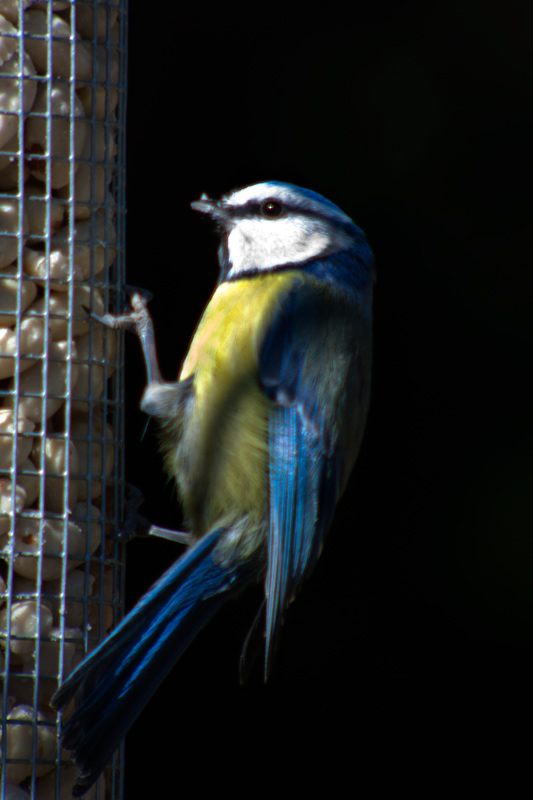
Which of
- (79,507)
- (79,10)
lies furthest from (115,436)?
(79,10)

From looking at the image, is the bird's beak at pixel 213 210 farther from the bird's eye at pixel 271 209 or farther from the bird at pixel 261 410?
the bird's eye at pixel 271 209

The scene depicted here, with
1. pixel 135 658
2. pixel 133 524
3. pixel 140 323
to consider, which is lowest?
pixel 135 658

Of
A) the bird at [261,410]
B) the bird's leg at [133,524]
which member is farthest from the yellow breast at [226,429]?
the bird's leg at [133,524]

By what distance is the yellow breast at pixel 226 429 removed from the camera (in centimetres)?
229

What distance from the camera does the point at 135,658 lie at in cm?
196

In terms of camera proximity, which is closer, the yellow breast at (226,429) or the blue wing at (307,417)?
the blue wing at (307,417)

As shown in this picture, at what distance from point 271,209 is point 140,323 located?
52 cm

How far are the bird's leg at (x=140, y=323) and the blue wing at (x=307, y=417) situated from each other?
0.83 feet

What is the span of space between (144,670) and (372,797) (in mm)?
2299

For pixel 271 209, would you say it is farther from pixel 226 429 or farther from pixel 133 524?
pixel 133 524

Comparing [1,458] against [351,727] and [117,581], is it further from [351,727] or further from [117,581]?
[351,727]

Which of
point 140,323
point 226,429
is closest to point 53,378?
point 140,323

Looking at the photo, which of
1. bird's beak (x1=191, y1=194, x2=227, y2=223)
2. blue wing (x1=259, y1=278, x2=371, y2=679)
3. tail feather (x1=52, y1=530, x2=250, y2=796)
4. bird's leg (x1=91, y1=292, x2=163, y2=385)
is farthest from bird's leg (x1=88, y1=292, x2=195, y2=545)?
bird's beak (x1=191, y1=194, x2=227, y2=223)

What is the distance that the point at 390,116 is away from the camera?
4070 millimetres
